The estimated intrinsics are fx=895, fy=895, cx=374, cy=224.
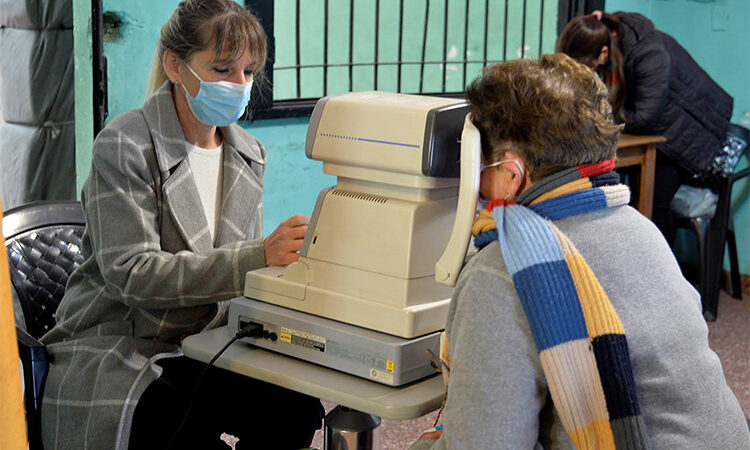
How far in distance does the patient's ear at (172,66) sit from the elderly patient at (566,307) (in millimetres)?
738

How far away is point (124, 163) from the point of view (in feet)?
5.51

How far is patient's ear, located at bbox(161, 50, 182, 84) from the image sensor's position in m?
1.81

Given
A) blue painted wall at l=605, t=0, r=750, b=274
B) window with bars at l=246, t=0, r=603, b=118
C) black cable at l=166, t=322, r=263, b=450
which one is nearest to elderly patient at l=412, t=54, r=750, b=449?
black cable at l=166, t=322, r=263, b=450

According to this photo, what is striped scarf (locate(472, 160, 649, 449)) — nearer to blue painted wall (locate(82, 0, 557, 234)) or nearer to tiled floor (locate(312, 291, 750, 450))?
blue painted wall (locate(82, 0, 557, 234))

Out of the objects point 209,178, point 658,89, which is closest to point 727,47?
point 658,89

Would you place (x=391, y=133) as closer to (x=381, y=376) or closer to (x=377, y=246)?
(x=377, y=246)

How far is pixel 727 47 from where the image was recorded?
431 centimetres

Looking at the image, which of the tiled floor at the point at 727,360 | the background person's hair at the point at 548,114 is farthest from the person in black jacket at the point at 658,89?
the background person's hair at the point at 548,114

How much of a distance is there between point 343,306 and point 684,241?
3.41 metres

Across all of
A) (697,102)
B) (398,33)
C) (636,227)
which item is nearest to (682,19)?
(697,102)

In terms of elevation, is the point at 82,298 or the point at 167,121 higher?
the point at 167,121

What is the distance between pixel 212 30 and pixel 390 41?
2.05 meters

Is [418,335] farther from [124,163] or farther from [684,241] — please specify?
[684,241]

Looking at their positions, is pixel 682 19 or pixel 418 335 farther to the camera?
pixel 682 19
